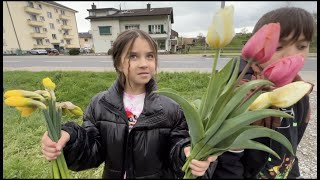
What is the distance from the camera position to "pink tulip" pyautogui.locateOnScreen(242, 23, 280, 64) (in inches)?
14.6

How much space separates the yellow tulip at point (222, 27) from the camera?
391 mm

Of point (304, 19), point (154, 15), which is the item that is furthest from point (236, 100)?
point (154, 15)

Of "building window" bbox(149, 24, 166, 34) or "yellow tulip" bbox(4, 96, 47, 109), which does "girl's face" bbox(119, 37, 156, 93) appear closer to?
"yellow tulip" bbox(4, 96, 47, 109)

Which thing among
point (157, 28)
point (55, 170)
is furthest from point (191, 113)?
point (157, 28)

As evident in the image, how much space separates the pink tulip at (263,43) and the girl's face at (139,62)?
76 cm

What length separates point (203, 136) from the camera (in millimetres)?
487

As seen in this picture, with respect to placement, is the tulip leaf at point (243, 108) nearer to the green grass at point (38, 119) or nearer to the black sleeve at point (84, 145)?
the green grass at point (38, 119)

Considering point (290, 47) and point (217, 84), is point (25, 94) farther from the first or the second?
point (290, 47)

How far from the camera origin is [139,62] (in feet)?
3.74

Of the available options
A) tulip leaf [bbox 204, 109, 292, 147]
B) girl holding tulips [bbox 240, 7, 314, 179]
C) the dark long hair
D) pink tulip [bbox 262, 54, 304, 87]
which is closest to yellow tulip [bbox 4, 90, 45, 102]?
tulip leaf [bbox 204, 109, 292, 147]

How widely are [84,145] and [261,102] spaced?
2.63ft

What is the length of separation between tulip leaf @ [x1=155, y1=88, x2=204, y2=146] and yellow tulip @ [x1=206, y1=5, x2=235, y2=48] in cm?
13

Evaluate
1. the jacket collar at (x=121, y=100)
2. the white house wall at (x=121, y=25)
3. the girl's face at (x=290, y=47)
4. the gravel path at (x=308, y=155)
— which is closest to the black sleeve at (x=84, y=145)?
the jacket collar at (x=121, y=100)

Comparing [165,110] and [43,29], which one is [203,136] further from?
[43,29]
